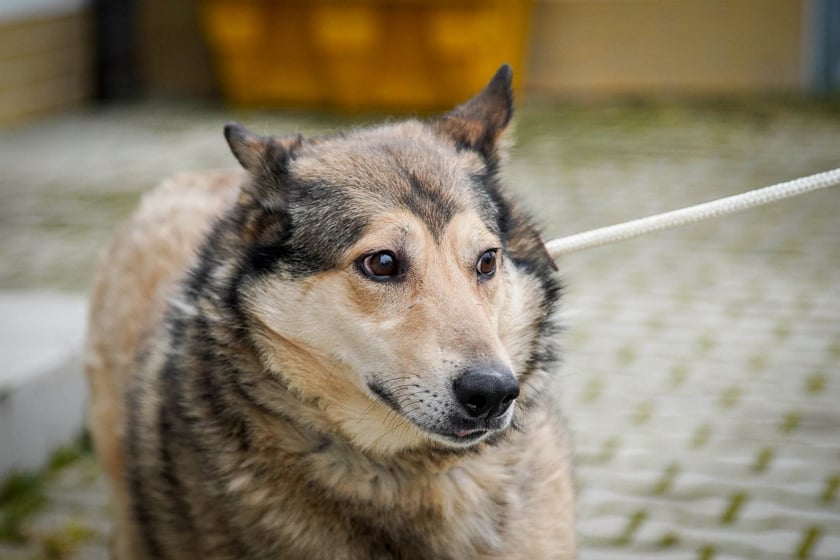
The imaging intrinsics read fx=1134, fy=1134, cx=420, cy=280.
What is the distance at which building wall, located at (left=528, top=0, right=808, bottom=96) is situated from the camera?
1241 cm

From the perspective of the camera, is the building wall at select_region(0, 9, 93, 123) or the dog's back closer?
the dog's back

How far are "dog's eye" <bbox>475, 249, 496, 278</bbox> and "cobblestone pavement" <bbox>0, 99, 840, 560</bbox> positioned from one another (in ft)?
1.54

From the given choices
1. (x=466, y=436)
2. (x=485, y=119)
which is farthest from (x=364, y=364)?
(x=485, y=119)

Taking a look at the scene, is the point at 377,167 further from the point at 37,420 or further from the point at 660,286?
the point at 660,286

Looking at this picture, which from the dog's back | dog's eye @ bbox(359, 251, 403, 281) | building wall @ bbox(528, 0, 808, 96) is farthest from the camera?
building wall @ bbox(528, 0, 808, 96)

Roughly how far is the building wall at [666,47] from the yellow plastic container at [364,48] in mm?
449

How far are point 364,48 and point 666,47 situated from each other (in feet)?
11.1

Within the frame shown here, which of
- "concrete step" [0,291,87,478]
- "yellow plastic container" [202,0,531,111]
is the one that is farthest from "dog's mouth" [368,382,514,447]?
"yellow plastic container" [202,0,531,111]

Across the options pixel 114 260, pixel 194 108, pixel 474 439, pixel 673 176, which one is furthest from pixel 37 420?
pixel 194 108

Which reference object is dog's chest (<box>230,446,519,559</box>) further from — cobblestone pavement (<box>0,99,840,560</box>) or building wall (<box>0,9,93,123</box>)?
building wall (<box>0,9,93,123</box>)

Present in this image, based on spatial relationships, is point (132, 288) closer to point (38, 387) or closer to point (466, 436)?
point (38, 387)

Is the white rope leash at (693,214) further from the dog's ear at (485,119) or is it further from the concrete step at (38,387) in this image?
the concrete step at (38,387)

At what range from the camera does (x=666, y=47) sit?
12.7 metres

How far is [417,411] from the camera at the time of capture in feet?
9.16
